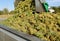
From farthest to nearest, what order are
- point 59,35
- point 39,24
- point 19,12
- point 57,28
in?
point 19,12 → point 39,24 → point 57,28 → point 59,35

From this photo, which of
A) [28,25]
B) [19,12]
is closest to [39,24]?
[28,25]

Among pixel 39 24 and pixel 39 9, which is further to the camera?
pixel 39 9

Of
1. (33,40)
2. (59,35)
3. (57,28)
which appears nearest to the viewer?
(33,40)

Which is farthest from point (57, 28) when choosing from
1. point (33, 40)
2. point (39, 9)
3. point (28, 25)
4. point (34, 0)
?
point (34, 0)

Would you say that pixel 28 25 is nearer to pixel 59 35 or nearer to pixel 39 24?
pixel 39 24

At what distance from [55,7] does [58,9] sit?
Answer: 0.65 ft

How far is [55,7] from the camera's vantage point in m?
10.6

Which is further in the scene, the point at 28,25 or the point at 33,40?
the point at 28,25

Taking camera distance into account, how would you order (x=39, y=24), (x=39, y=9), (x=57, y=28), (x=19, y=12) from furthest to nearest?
(x=19, y=12)
(x=39, y=9)
(x=39, y=24)
(x=57, y=28)

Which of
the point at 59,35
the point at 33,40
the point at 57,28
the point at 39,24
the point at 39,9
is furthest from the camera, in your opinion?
the point at 39,9

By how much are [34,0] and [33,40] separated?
6.56 metres

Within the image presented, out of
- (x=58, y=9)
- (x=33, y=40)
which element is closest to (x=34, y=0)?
(x=58, y=9)

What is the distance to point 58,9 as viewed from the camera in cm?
1067

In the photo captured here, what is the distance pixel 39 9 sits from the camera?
10367 mm
